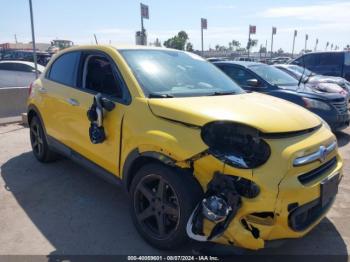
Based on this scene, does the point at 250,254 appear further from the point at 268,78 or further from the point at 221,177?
the point at 268,78

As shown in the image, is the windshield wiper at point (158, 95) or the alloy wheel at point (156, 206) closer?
the alloy wheel at point (156, 206)

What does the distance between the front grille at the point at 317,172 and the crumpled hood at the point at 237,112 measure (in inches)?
13.8

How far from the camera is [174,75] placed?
3740 mm

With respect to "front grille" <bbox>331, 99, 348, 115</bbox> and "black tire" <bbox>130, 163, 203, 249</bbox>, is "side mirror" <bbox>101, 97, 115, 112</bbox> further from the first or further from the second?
"front grille" <bbox>331, 99, 348, 115</bbox>

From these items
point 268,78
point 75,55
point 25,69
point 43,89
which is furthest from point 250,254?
point 25,69

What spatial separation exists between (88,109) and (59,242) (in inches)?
54.6

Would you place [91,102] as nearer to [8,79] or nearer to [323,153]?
[323,153]

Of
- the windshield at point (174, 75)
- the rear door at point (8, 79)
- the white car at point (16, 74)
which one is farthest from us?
the white car at point (16, 74)

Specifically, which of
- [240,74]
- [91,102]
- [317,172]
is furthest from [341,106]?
[91,102]

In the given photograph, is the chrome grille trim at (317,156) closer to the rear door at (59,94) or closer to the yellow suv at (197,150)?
the yellow suv at (197,150)

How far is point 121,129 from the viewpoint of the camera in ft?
11.1

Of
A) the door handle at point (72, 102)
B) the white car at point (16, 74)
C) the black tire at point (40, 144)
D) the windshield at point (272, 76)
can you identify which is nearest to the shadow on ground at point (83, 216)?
the black tire at point (40, 144)

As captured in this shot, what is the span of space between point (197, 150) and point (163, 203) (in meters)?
0.65

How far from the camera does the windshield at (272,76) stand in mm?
7653
